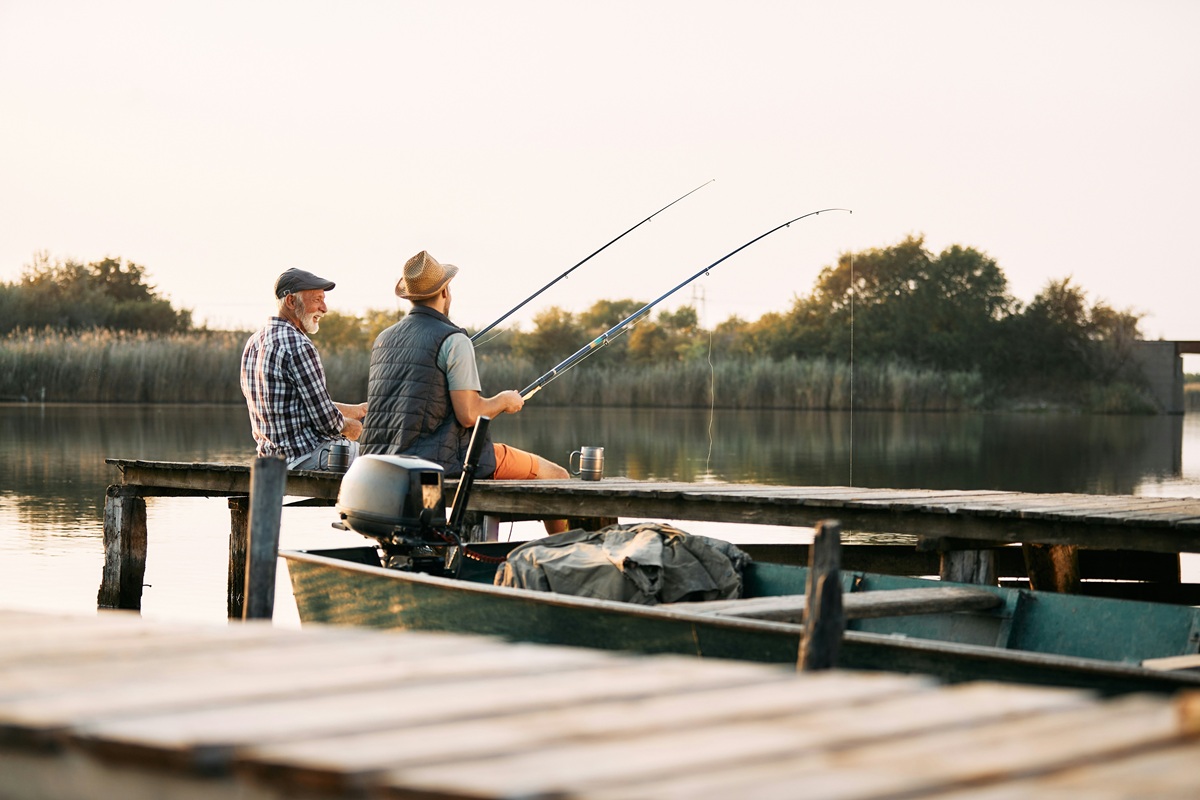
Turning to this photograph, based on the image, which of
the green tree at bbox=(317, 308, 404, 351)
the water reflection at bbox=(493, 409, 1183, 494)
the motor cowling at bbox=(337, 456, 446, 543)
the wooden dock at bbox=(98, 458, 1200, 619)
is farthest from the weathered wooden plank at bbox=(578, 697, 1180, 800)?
the green tree at bbox=(317, 308, 404, 351)

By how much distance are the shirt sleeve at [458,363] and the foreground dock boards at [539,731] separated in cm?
429

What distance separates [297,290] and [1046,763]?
6.17 meters

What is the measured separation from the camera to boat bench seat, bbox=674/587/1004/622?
5266mm

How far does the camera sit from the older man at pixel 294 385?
24.7 ft

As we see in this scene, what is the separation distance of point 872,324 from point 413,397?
40.0 metres

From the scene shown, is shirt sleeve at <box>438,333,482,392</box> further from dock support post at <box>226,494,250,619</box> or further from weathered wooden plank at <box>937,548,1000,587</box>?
weathered wooden plank at <box>937,548,1000,587</box>

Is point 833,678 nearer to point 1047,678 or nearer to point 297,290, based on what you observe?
point 1047,678

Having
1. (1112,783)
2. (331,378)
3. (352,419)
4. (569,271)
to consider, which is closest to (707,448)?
(331,378)

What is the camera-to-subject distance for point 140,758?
217 cm

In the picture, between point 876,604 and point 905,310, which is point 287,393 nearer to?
point 876,604

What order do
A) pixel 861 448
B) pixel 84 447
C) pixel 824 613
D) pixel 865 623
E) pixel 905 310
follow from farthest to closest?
pixel 905 310
pixel 861 448
pixel 84 447
pixel 865 623
pixel 824 613

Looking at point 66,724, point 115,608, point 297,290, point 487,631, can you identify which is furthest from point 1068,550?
point 66,724

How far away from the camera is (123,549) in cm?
872

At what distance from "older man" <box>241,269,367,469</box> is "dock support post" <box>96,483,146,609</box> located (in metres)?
1.20
